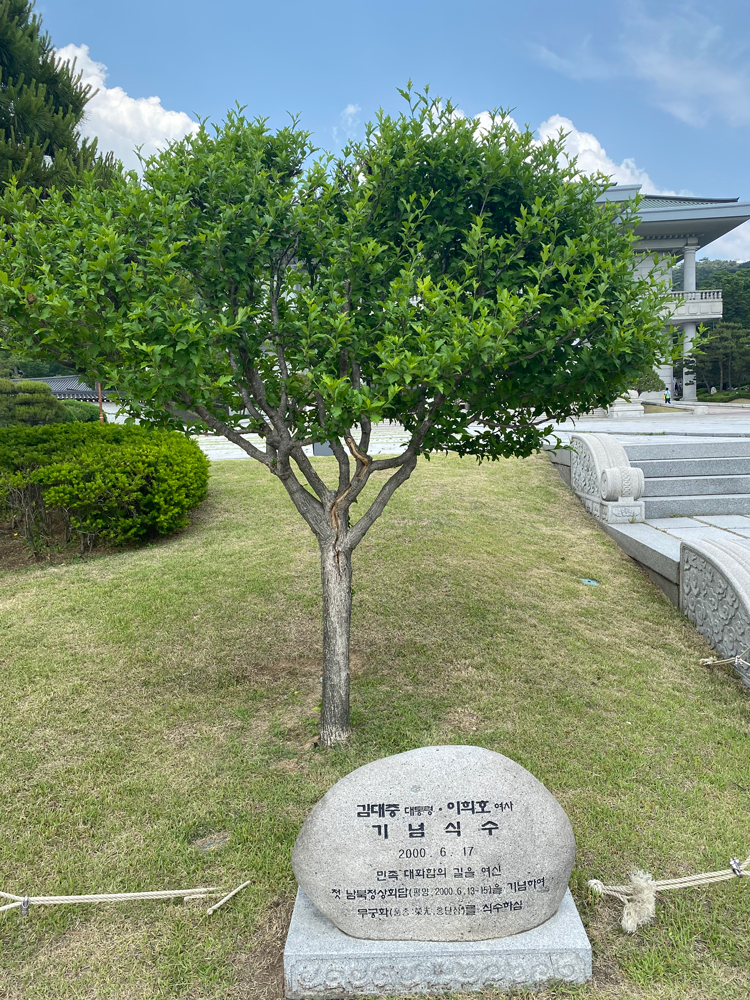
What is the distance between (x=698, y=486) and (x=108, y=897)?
28.2 ft

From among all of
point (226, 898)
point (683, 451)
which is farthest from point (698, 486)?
point (226, 898)

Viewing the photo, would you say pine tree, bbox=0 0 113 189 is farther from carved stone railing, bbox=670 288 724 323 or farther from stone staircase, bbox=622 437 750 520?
carved stone railing, bbox=670 288 724 323

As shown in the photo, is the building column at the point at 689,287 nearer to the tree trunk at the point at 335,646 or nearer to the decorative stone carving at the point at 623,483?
the decorative stone carving at the point at 623,483

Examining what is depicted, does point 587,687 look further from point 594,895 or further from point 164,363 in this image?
point 164,363

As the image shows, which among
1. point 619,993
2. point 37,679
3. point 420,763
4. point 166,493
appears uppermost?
point 166,493

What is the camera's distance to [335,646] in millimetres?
4543

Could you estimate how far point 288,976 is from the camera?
2.79 metres

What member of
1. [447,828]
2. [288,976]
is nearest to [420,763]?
[447,828]

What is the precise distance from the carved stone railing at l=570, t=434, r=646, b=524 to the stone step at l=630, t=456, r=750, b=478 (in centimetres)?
53

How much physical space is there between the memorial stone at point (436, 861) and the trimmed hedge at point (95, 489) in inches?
237

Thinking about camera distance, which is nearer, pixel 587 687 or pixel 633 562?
pixel 587 687

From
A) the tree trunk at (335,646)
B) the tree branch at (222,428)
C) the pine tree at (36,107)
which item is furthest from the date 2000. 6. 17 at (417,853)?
the pine tree at (36,107)

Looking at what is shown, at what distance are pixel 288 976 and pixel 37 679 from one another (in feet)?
11.9

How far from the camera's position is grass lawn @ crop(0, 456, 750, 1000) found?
3066mm
